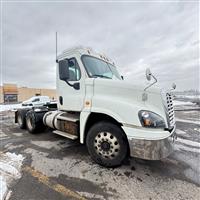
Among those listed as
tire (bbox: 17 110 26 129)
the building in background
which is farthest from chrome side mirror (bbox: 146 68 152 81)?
the building in background

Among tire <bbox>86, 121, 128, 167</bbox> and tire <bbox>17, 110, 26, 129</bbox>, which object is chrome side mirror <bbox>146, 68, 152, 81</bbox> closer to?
tire <bbox>86, 121, 128, 167</bbox>

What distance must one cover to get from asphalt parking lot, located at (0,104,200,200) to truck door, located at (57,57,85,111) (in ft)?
4.51

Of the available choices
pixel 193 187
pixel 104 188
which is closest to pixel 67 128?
pixel 104 188

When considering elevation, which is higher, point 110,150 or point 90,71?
point 90,71

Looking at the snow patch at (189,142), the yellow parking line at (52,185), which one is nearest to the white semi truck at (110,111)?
the yellow parking line at (52,185)

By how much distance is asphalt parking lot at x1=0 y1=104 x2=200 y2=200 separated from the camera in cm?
254

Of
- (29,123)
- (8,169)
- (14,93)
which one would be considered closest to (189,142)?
(8,169)

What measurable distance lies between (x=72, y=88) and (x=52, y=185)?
2276 millimetres

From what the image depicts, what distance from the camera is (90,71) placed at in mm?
3781

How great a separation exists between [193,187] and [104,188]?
164cm

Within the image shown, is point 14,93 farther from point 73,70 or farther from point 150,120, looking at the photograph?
point 150,120

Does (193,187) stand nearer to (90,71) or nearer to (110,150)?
(110,150)

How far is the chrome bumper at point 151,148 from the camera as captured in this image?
2744 millimetres

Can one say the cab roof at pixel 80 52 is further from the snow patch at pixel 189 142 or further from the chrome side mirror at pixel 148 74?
the snow patch at pixel 189 142
